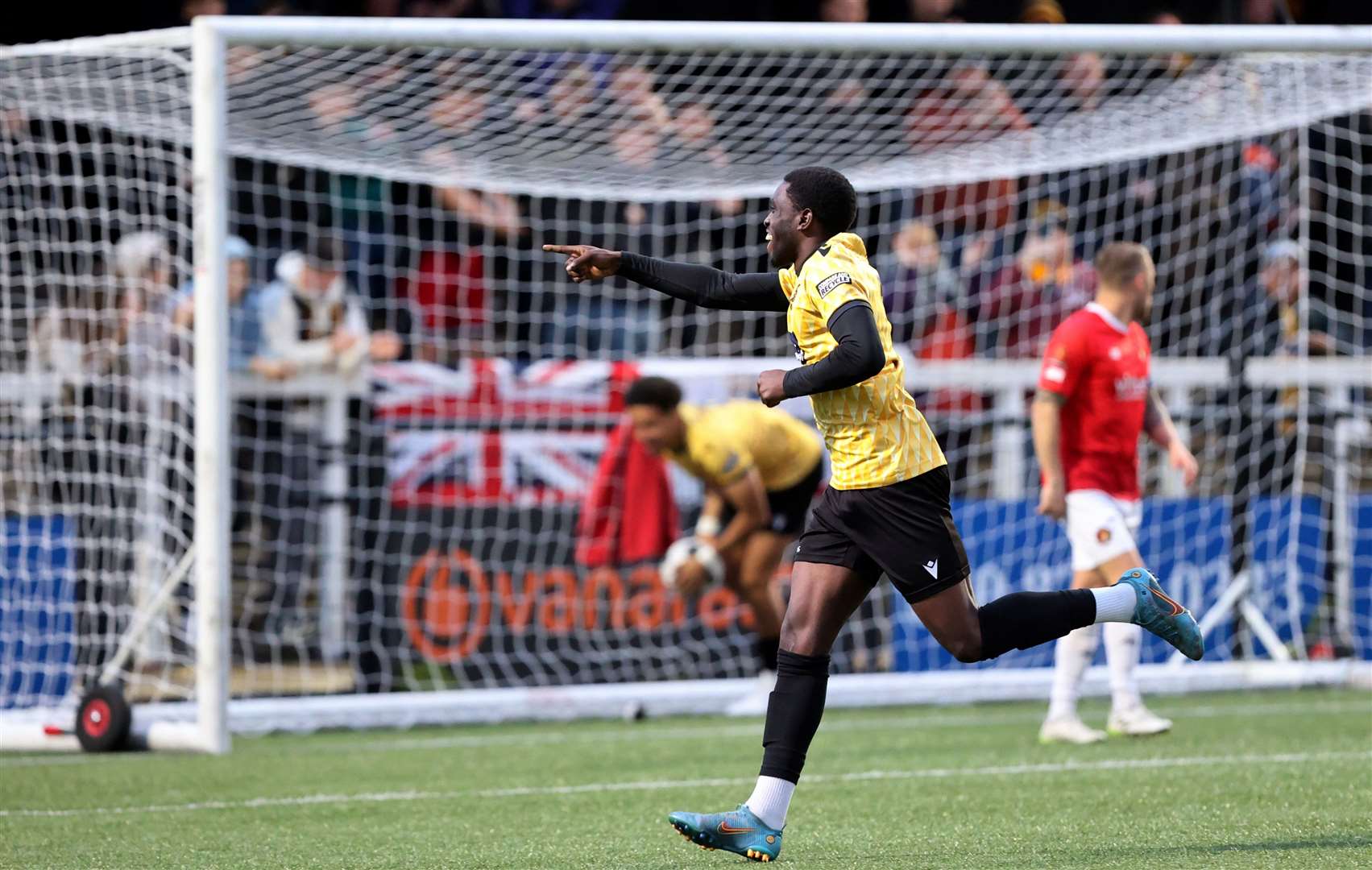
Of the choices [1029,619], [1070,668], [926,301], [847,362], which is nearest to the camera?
[847,362]

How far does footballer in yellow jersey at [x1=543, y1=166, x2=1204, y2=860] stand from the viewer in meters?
4.47

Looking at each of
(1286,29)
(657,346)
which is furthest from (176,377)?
(1286,29)

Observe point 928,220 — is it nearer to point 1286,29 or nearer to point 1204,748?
point 1286,29

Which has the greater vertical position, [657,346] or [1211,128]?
[1211,128]

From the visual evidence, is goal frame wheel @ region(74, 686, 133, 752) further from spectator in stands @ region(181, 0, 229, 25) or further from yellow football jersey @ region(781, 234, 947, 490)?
spectator in stands @ region(181, 0, 229, 25)

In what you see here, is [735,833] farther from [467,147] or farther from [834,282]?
[467,147]

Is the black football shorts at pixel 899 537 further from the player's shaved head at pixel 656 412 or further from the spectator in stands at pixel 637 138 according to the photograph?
the spectator in stands at pixel 637 138

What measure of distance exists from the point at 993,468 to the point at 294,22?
4782 millimetres

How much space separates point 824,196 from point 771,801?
1.53 m

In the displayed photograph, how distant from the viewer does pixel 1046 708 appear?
9.21 meters

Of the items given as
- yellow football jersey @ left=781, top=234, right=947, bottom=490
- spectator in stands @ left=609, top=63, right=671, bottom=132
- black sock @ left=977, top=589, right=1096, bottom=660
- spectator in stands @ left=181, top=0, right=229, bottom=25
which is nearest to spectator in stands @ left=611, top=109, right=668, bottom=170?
spectator in stands @ left=609, top=63, right=671, bottom=132

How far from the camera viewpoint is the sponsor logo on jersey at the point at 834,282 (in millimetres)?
4434

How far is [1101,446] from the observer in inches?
287

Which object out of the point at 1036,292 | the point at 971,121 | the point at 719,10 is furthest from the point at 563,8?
the point at 1036,292
